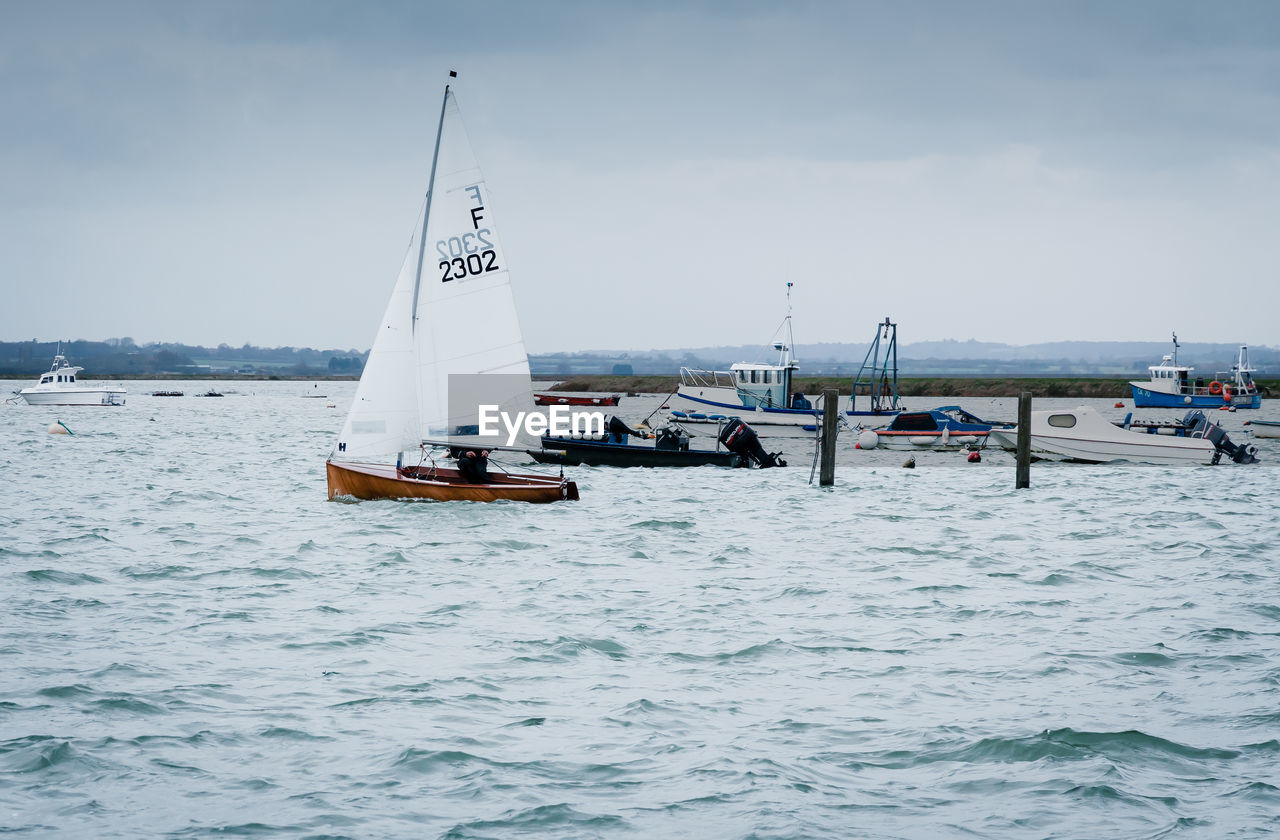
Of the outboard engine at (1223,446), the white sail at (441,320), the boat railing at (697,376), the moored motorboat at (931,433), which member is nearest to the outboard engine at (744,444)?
the moored motorboat at (931,433)

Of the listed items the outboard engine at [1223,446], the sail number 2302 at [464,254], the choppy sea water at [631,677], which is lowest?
the choppy sea water at [631,677]

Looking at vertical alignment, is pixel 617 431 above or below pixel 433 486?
above

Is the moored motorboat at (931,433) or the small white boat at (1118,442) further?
the moored motorboat at (931,433)

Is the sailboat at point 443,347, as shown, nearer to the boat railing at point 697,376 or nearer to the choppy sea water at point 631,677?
the choppy sea water at point 631,677

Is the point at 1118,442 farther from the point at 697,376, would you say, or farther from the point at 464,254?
the point at 464,254

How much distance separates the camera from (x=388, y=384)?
79.5 feet

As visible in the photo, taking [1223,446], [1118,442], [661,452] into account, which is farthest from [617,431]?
[1223,446]

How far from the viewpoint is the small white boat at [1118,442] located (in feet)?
132

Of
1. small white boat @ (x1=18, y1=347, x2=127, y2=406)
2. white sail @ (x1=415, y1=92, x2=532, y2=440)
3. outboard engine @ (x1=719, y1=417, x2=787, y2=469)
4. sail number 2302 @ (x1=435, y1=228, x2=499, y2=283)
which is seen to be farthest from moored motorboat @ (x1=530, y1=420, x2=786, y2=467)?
small white boat @ (x1=18, y1=347, x2=127, y2=406)

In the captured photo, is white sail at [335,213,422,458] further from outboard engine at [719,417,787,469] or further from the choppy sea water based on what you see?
outboard engine at [719,417,787,469]

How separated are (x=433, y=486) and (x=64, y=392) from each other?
8247 centimetres

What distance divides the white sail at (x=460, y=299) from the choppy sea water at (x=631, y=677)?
280cm

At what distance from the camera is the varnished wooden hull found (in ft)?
80.1

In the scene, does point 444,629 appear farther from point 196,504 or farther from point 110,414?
Result: point 110,414
